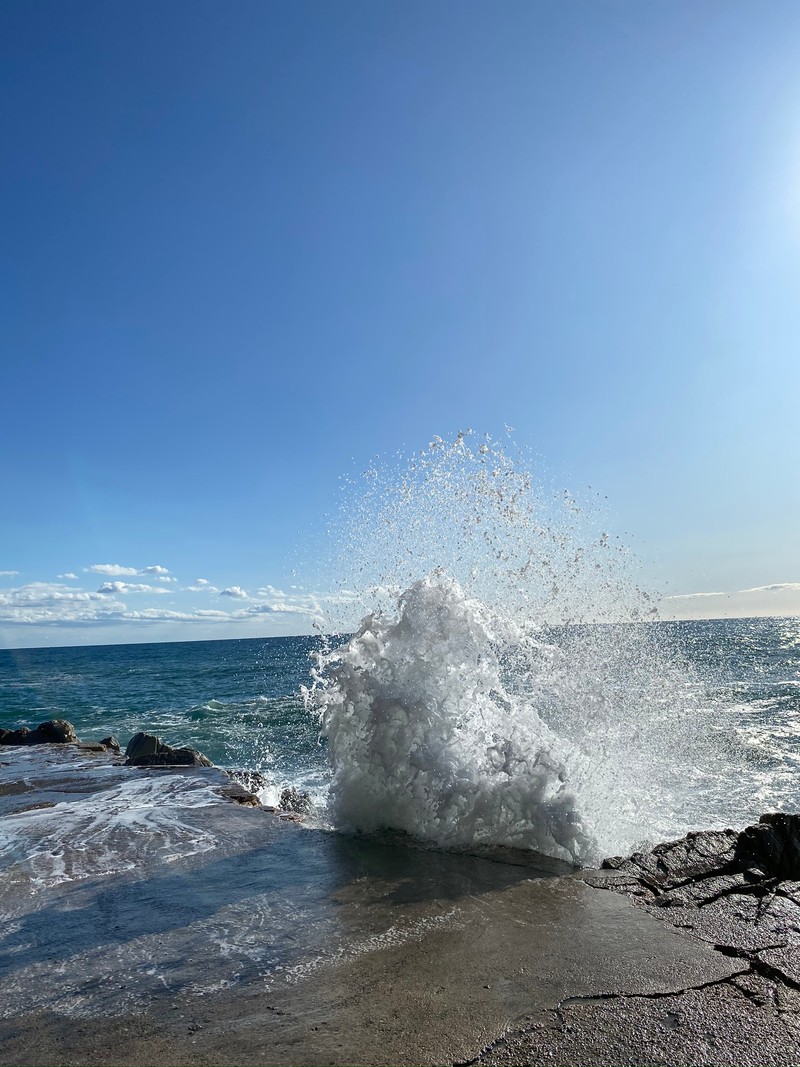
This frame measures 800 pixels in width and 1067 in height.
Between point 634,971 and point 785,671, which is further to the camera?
point 785,671

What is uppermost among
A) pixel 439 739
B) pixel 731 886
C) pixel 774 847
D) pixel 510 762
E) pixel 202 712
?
pixel 439 739

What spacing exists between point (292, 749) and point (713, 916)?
13.7 meters

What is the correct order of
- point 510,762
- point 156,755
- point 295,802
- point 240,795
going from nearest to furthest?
point 510,762 < point 240,795 < point 295,802 < point 156,755

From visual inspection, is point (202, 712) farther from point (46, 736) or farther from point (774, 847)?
point (774, 847)

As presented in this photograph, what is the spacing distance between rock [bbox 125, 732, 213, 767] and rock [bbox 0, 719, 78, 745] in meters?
4.37

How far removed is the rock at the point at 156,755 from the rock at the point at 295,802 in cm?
375

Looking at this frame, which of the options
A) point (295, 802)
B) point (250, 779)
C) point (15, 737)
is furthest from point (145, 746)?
point (15, 737)

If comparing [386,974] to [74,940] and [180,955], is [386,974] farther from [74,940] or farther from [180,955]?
[74,940]

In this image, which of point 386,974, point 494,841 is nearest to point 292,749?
point 494,841

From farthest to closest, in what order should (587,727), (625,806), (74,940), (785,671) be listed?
1. (785,671)
2. (587,727)
3. (625,806)
4. (74,940)

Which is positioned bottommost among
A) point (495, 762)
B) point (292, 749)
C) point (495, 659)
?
point (292, 749)

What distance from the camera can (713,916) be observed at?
4738mm

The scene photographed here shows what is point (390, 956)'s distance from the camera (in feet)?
13.7

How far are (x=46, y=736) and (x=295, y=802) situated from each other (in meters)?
11.4
